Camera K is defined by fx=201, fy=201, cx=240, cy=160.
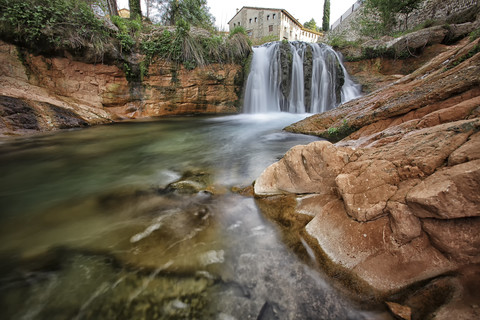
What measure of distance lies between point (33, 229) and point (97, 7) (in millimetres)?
10943

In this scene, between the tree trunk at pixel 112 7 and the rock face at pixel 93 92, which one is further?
the tree trunk at pixel 112 7

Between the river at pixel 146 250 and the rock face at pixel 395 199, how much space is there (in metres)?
0.30

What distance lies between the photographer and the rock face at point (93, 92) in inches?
252

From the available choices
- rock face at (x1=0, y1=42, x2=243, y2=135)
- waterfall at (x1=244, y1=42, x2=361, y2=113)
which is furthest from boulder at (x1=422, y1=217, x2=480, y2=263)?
waterfall at (x1=244, y1=42, x2=361, y2=113)

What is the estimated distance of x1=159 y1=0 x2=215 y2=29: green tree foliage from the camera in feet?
48.0

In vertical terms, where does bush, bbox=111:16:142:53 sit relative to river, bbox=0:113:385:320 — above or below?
above

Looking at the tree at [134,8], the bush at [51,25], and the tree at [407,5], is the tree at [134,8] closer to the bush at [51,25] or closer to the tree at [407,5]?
the bush at [51,25]

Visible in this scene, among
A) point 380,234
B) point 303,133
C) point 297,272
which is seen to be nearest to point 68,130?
point 303,133

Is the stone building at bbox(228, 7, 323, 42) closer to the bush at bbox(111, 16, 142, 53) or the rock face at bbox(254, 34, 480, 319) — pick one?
the bush at bbox(111, 16, 142, 53)

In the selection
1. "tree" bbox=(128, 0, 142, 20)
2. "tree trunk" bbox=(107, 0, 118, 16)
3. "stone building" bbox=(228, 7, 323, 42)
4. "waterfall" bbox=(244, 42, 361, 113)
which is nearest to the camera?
"waterfall" bbox=(244, 42, 361, 113)

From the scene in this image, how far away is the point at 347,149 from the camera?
8.38 ft

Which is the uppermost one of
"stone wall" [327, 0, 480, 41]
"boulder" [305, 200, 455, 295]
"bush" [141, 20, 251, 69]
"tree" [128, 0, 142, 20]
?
"stone wall" [327, 0, 480, 41]

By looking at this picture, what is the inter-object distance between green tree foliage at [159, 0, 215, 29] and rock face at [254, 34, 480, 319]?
15519 millimetres

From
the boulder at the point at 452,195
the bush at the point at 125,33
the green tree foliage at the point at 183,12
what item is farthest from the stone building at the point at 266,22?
the boulder at the point at 452,195
